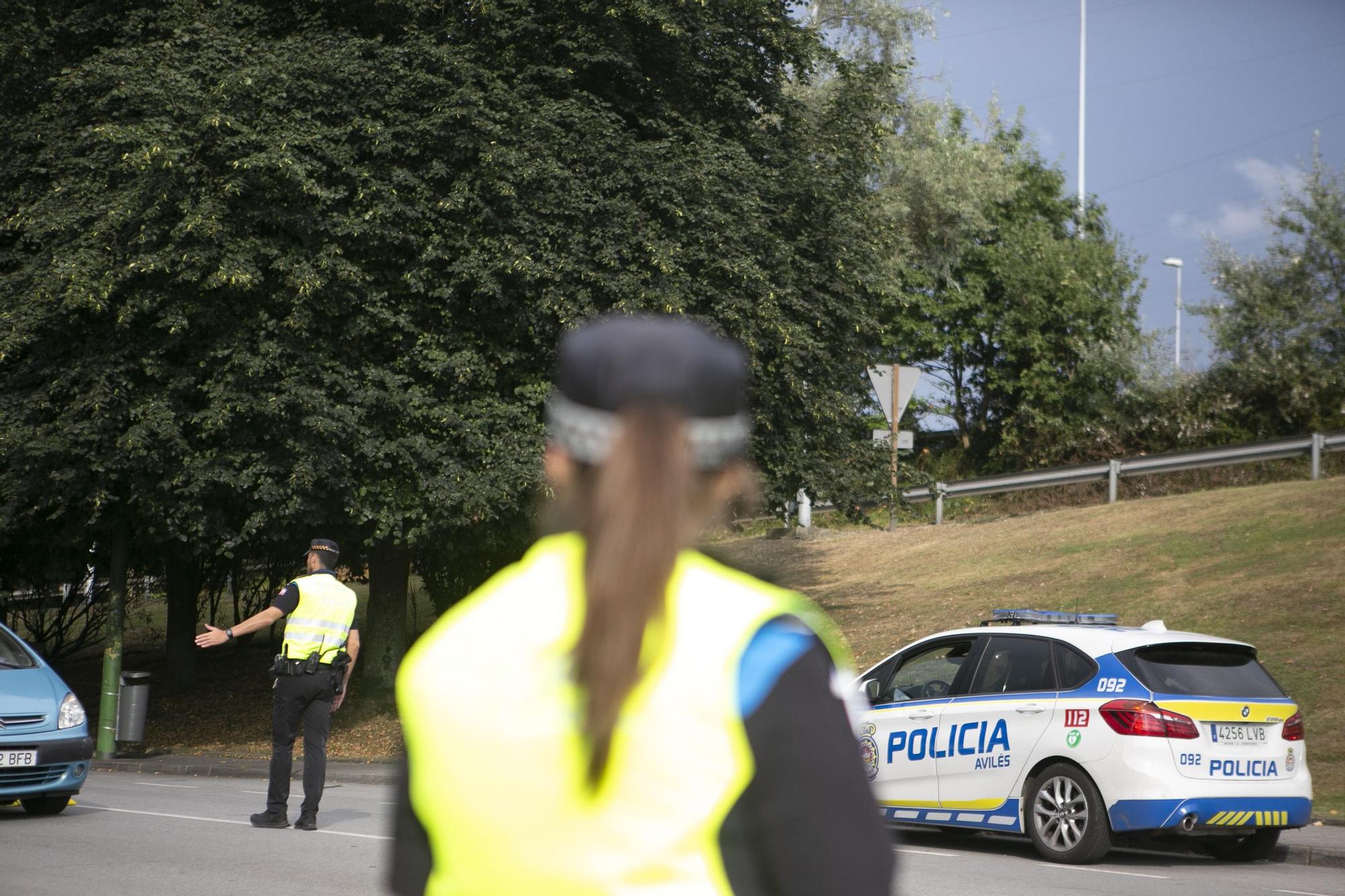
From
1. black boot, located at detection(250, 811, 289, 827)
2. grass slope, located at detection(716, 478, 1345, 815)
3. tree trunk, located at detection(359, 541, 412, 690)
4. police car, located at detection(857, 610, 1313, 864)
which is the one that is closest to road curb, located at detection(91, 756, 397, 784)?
tree trunk, located at detection(359, 541, 412, 690)

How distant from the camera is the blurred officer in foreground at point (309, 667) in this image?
36.2 ft

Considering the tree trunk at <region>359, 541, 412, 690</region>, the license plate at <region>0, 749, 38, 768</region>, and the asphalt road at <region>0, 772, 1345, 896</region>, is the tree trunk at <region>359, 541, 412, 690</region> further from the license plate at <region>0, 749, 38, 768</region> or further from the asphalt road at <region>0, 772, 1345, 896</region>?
the license plate at <region>0, 749, 38, 768</region>

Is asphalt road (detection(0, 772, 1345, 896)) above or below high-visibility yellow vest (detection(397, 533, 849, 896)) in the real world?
below

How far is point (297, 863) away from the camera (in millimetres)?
9352

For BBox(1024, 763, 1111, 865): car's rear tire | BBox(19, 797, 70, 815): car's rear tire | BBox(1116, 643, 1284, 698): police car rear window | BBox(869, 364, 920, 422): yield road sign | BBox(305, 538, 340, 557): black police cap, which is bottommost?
BBox(19, 797, 70, 815): car's rear tire

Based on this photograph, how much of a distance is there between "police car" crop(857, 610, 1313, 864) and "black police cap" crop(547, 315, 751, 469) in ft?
27.1

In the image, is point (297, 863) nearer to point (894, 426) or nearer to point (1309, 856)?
point (1309, 856)

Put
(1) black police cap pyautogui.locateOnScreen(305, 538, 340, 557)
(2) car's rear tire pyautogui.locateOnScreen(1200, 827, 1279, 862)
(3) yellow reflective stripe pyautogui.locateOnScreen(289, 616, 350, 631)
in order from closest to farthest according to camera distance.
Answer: (2) car's rear tire pyautogui.locateOnScreen(1200, 827, 1279, 862) < (1) black police cap pyautogui.locateOnScreen(305, 538, 340, 557) < (3) yellow reflective stripe pyautogui.locateOnScreen(289, 616, 350, 631)

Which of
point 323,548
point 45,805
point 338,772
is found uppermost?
point 323,548

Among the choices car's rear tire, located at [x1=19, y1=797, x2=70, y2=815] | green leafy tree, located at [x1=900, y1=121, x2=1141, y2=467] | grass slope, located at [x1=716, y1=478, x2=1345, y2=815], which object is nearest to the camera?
car's rear tire, located at [x1=19, y1=797, x2=70, y2=815]

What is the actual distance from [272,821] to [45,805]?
232cm

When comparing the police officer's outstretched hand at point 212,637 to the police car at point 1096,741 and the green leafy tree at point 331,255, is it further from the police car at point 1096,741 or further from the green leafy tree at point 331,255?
the green leafy tree at point 331,255

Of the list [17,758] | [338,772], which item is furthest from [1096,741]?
[338,772]

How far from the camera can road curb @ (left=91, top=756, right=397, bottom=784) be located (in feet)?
52.7
